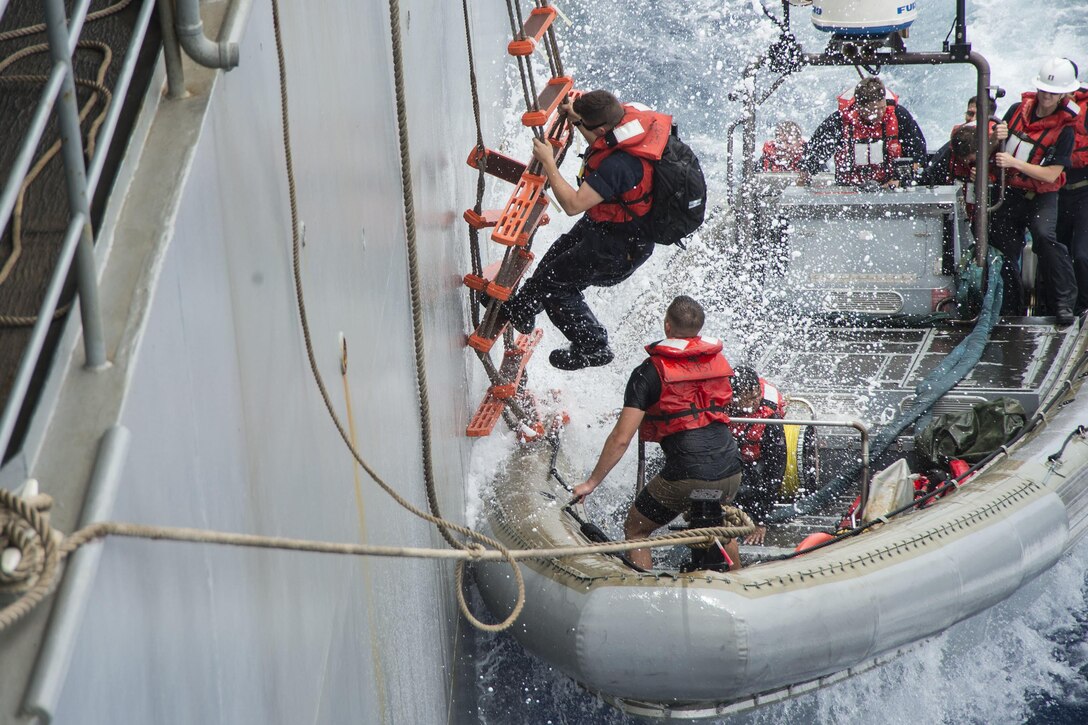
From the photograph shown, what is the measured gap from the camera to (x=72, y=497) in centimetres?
115

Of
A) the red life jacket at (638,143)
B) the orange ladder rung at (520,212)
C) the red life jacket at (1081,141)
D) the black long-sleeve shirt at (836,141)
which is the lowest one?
the orange ladder rung at (520,212)

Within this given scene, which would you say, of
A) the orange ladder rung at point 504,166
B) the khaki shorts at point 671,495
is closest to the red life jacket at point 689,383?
the khaki shorts at point 671,495

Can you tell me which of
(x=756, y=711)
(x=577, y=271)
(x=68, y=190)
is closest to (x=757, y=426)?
(x=577, y=271)

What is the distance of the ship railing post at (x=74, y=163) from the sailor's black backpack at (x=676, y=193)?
324 cm

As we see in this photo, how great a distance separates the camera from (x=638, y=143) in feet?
13.6

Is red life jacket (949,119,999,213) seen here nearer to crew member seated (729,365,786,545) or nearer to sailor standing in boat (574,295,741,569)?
crew member seated (729,365,786,545)

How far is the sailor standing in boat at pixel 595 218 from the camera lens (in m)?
4.13

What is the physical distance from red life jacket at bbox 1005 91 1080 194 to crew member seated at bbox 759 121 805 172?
1459 millimetres

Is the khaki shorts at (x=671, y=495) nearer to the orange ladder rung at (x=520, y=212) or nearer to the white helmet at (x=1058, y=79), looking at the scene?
the orange ladder rung at (x=520, y=212)

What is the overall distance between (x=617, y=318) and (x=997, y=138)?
2.17 metres

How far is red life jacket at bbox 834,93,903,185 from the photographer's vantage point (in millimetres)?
6363

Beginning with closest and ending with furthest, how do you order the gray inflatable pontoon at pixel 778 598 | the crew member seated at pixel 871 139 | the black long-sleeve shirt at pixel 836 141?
the gray inflatable pontoon at pixel 778 598 < the crew member seated at pixel 871 139 < the black long-sleeve shirt at pixel 836 141

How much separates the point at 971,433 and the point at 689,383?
65.7 inches

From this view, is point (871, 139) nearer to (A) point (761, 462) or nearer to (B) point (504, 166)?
(A) point (761, 462)
